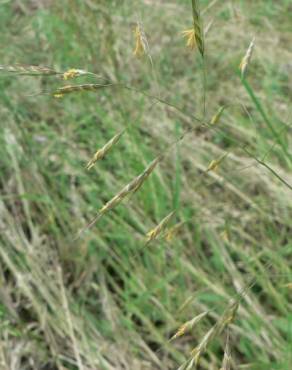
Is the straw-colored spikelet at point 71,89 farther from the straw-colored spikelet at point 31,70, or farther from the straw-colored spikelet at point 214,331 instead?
the straw-colored spikelet at point 214,331

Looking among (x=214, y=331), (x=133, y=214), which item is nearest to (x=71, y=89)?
(x=214, y=331)

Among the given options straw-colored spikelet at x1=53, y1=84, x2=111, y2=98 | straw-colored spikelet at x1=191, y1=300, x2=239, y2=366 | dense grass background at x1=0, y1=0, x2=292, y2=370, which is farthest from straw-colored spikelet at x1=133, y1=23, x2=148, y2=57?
dense grass background at x1=0, y1=0, x2=292, y2=370

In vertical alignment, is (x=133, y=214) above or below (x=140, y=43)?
below

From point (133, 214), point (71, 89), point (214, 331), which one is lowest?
point (133, 214)

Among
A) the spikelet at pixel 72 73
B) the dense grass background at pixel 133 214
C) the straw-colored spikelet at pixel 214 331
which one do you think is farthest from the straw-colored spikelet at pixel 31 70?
the dense grass background at pixel 133 214

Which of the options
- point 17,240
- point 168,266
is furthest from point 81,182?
point 168,266

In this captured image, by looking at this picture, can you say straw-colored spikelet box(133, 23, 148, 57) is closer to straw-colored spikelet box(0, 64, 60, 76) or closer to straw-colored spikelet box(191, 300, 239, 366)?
straw-colored spikelet box(0, 64, 60, 76)

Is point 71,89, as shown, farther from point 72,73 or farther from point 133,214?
point 133,214

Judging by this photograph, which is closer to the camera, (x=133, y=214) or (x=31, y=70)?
(x=31, y=70)

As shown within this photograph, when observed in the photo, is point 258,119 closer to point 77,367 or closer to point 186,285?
point 186,285
